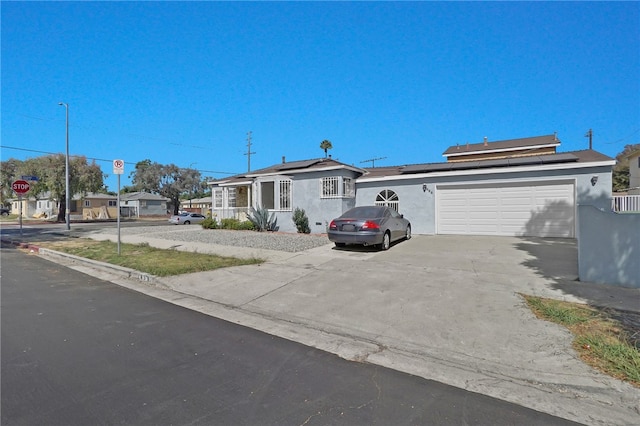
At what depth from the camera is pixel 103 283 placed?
759 cm

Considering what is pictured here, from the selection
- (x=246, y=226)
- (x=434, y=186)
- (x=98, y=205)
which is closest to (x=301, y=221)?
(x=246, y=226)

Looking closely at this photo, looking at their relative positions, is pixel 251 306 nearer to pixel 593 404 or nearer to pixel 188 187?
pixel 593 404

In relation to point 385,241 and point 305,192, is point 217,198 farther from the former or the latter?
point 385,241

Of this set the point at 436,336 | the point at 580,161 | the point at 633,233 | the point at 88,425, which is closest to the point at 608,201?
the point at 580,161

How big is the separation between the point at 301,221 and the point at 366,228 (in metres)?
7.35

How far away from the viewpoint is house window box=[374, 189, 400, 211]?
16.3 metres

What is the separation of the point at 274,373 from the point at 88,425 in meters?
1.60

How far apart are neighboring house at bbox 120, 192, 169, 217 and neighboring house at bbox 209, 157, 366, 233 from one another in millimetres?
37213

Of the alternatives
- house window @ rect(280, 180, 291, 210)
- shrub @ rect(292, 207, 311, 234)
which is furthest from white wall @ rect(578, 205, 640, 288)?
house window @ rect(280, 180, 291, 210)

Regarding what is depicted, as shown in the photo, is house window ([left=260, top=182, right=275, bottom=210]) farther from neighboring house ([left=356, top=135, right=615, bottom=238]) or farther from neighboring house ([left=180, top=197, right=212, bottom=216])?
neighboring house ([left=180, top=197, right=212, bottom=216])

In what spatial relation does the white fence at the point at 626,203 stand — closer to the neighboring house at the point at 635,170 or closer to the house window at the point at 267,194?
the house window at the point at 267,194

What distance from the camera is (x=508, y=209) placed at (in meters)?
13.8

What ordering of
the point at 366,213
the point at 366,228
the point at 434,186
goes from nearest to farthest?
the point at 366,228
the point at 366,213
the point at 434,186

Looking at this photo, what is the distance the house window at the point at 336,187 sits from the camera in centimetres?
1644
